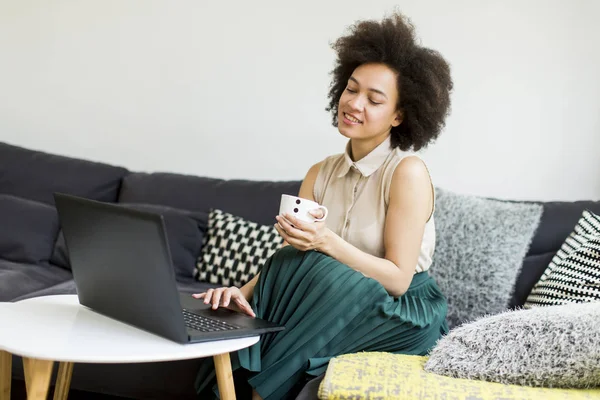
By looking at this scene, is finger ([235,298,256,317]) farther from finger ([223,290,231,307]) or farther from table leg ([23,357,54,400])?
table leg ([23,357,54,400])

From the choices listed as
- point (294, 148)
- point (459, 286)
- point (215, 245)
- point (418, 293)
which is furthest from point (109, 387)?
point (294, 148)

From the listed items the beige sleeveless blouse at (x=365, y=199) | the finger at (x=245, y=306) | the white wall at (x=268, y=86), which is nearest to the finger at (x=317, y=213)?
the finger at (x=245, y=306)

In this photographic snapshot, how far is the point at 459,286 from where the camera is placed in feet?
7.44

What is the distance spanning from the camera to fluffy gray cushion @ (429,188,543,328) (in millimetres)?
2252

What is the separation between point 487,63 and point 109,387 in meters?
1.78

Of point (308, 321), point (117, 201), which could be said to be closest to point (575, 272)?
point (308, 321)

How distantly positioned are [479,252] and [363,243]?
1.73 ft

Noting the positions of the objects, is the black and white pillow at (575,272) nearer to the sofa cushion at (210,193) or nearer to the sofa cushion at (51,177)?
the sofa cushion at (210,193)

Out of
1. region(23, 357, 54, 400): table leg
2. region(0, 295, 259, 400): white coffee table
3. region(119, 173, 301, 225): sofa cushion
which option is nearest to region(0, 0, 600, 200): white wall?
region(119, 173, 301, 225): sofa cushion

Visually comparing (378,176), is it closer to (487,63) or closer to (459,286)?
(459,286)

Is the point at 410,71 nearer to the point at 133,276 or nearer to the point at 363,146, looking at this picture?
the point at 363,146

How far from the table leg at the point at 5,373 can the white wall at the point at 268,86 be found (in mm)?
1683

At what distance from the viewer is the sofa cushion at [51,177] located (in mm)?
2811

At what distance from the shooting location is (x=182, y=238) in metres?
2.57
